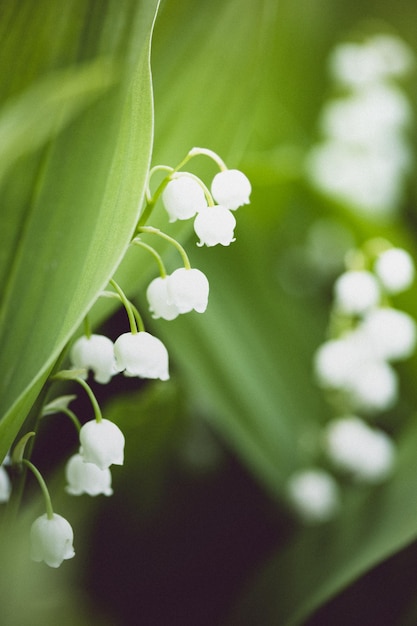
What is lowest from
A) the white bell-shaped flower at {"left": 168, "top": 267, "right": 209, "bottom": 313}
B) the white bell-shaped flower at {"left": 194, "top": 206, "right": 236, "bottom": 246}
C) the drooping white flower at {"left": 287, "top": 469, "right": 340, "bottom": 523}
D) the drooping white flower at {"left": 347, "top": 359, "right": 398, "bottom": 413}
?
the drooping white flower at {"left": 287, "top": 469, "right": 340, "bottom": 523}

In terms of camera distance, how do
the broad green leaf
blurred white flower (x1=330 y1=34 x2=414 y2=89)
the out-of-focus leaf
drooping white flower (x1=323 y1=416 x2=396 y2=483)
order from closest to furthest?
the broad green leaf, the out-of-focus leaf, drooping white flower (x1=323 y1=416 x2=396 y2=483), blurred white flower (x1=330 y1=34 x2=414 y2=89)

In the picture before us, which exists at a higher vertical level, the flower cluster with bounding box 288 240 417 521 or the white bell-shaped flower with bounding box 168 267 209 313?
the white bell-shaped flower with bounding box 168 267 209 313

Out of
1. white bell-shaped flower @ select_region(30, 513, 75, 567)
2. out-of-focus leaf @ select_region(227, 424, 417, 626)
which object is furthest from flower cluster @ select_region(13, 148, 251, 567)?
out-of-focus leaf @ select_region(227, 424, 417, 626)

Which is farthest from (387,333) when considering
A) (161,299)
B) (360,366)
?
(161,299)

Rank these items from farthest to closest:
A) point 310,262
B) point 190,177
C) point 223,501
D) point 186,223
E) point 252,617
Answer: point 310,262
point 223,501
point 252,617
point 186,223
point 190,177

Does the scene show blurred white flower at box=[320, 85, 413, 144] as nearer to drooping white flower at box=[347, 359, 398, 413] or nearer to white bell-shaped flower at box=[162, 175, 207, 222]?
drooping white flower at box=[347, 359, 398, 413]

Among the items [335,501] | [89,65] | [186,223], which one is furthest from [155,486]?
[89,65]

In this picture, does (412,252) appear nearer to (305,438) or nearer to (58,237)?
(305,438)
